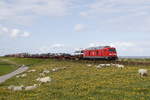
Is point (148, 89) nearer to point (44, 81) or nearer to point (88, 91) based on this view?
point (88, 91)

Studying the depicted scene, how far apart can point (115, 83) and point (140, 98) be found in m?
8.52

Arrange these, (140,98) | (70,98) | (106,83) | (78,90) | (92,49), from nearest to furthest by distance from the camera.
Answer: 1. (140,98)
2. (70,98)
3. (78,90)
4. (106,83)
5. (92,49)

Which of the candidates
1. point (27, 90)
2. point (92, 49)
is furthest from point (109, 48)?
point (27, 90)

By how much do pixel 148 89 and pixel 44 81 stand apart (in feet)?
43.8

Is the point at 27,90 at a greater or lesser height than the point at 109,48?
lesser

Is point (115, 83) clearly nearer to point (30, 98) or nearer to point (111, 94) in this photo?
point (111, 94)

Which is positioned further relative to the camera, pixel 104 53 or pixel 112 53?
pixel 104 53

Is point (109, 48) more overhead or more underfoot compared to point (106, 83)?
more overhead

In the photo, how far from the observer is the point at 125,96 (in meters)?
21.9

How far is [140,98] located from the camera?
2088cm

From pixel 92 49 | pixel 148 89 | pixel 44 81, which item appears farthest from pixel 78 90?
pixel 92 49

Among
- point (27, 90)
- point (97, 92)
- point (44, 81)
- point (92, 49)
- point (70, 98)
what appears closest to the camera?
point (70, 98)

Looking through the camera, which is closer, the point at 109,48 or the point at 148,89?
the point at 148,89

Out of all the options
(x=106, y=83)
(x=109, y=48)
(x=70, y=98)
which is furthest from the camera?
(x=109, y=48)
